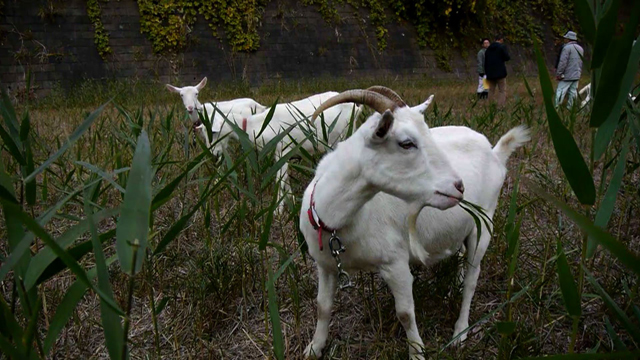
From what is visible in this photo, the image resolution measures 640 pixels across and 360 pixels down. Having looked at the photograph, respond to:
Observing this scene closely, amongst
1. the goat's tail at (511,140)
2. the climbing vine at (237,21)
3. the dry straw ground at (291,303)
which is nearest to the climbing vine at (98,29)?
the climbing vine at (237,21)

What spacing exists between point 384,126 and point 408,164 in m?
0.18

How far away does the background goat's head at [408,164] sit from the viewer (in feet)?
6.06

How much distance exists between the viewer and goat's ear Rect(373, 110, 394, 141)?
5.82ft

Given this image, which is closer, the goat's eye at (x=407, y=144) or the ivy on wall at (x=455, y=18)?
the goat's eye at (x=407, y=144)

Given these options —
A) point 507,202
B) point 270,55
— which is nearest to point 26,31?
point 270,55

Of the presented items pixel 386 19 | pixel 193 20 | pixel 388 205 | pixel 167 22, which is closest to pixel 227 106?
pixel 388 205

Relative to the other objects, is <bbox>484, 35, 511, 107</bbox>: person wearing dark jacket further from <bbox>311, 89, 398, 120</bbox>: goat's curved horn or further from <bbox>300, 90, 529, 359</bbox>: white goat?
<bbox>311, 89, 398, 120</bbox>: goat's curved horn

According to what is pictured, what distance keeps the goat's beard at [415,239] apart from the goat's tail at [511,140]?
0.97 meters

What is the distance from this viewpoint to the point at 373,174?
6.28 ft

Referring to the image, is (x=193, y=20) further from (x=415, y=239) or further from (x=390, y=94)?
(x=415, y=239)

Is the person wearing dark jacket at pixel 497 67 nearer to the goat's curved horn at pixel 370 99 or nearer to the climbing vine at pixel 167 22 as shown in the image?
the climbing vine at pixel 167 22

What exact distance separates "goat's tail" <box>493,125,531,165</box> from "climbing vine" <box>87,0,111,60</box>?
503 inches

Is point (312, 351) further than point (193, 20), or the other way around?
point (193, 20)

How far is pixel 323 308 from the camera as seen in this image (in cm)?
222
